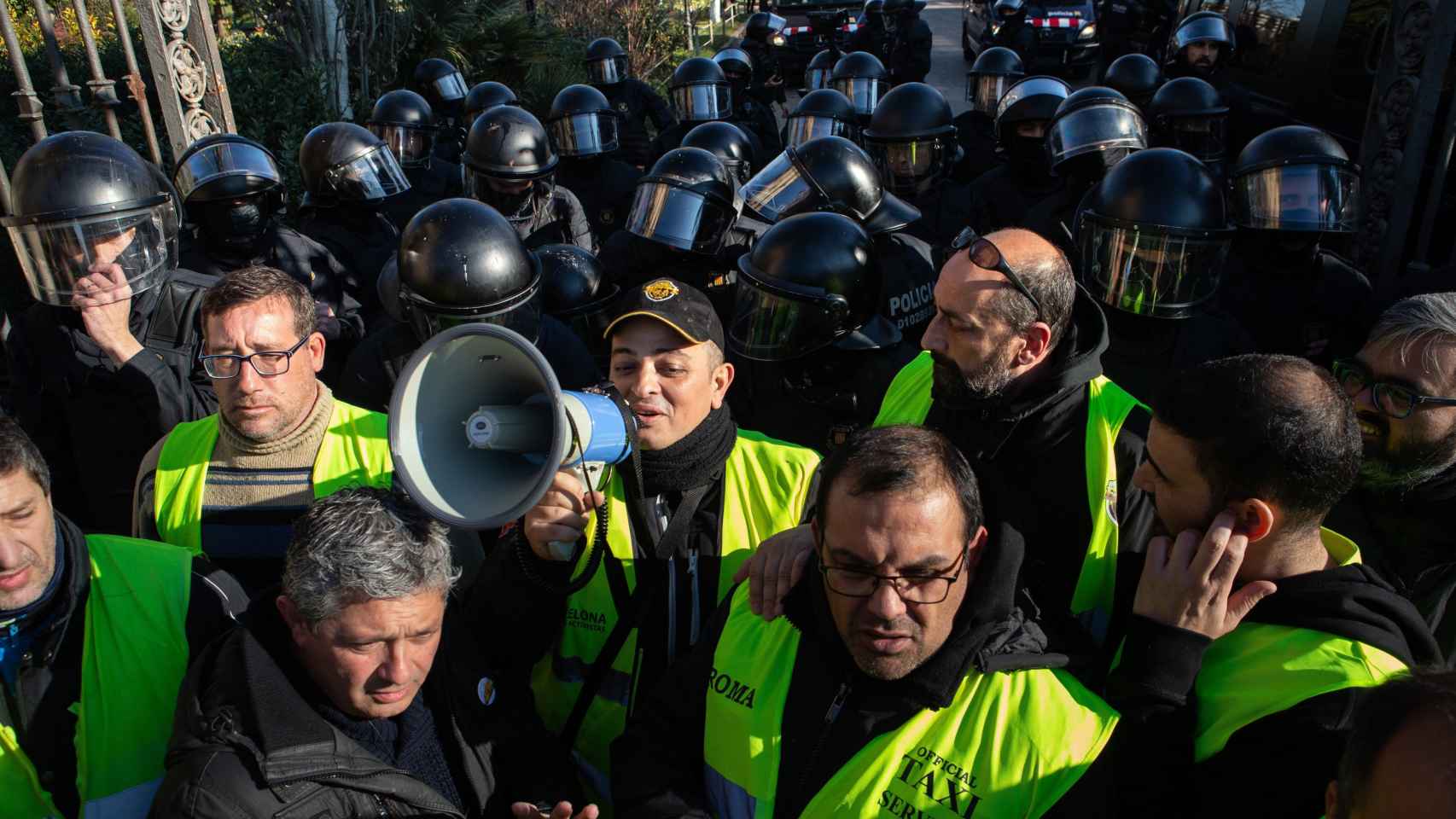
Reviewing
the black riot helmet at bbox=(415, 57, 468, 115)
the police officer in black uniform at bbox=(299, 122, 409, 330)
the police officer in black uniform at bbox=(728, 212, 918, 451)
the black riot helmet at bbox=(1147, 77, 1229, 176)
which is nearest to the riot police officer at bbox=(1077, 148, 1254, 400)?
the police officer in black uniform at bbox=(728, 212, 918, 451)

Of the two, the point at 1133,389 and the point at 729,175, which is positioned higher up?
the point at 729,175

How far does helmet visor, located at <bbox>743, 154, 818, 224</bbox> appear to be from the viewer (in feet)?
17.2

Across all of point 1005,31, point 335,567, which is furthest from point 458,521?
point 1005,31

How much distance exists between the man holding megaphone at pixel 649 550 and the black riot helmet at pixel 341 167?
3.89m

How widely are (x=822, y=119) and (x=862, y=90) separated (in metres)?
2.11

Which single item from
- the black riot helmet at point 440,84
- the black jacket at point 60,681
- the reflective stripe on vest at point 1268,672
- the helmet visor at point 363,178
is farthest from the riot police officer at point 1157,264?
the black riot helmet at point 440,84

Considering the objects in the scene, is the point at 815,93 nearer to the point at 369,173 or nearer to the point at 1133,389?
the point at 369,173

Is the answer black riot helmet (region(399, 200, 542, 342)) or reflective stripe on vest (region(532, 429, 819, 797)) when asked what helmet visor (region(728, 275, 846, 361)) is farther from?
reflective stripe on vest (region(532, 429, 819, 797))

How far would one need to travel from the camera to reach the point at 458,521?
2.11m

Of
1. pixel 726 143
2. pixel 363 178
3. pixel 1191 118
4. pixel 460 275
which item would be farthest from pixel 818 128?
pixel 460 275

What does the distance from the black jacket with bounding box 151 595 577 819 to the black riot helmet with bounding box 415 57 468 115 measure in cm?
973

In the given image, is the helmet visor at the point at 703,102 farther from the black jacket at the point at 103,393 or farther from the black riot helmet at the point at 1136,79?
the black jacket at the point at 103,393

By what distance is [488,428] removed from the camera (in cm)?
222

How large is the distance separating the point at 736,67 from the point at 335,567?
1103cm
